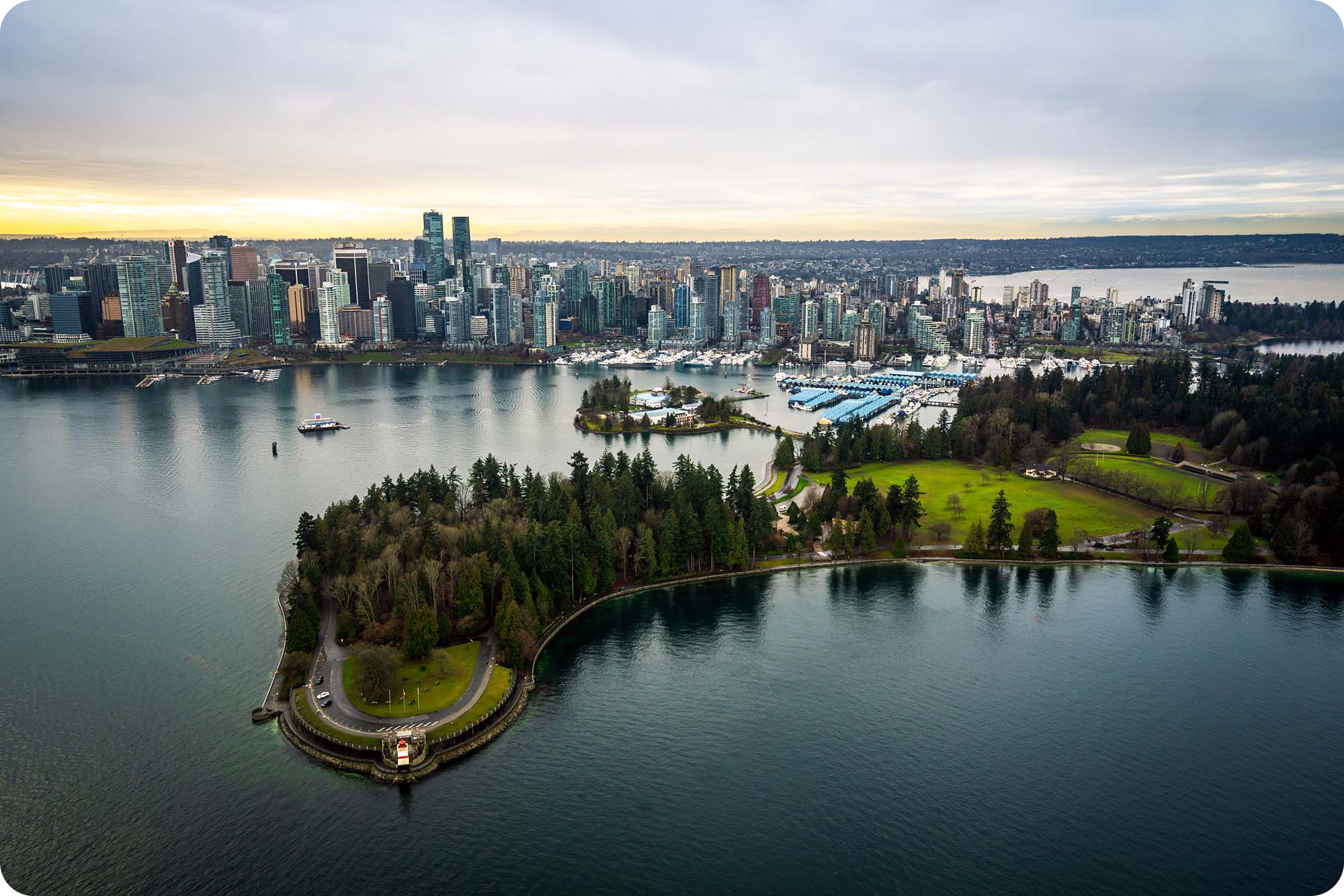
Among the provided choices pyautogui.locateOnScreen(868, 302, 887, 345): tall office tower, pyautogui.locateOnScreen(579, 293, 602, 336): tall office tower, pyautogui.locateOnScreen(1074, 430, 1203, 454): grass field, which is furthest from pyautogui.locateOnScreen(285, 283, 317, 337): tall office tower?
pyautogui.locateOnScreen(1074, 430, 1203, 454): grass field

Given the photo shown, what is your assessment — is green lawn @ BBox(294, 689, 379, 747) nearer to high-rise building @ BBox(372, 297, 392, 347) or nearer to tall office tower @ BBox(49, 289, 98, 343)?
high-rise building @ BBox(372, 297, 392, 347)

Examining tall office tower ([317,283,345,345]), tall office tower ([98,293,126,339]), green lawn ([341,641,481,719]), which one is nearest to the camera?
green lawn ([341,641,481,719])

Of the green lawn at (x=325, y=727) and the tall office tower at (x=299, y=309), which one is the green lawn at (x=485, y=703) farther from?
the tall office tower at (x=299, y=309)

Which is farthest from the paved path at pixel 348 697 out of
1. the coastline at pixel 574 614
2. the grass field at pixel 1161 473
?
the grass field at pixel 1161 473

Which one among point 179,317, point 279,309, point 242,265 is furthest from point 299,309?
point 242,265

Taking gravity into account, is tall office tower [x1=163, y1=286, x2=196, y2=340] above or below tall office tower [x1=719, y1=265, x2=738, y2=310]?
below

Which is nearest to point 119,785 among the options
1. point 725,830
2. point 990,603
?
point 725,830

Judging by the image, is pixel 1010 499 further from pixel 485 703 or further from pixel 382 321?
pixel 382 321
